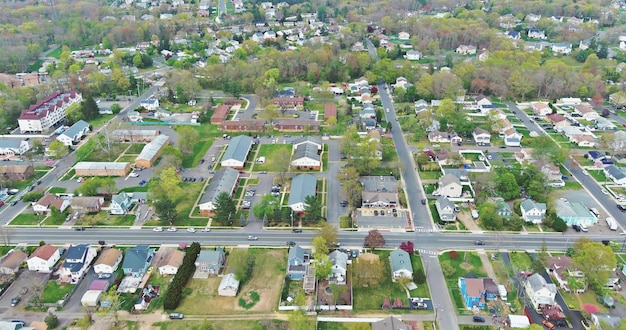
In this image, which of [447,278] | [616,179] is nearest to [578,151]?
[616,179]

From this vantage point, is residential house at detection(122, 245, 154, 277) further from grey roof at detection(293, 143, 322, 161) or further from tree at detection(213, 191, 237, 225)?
grey roof at detection(293, 143, 322, 161)

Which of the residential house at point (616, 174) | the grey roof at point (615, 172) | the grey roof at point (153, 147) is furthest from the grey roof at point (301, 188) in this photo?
the grey roof at point (615, 172)

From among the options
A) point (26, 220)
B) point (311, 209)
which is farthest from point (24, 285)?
point (311, 209)

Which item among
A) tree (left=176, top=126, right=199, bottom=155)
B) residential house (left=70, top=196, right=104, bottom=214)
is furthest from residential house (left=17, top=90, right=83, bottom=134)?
residential house (left=70, top=196, right=104, bottom=214)

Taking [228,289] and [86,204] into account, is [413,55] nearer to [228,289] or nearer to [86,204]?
[86,204]

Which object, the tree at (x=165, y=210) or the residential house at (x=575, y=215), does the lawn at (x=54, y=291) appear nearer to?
the tree at (x=165, y=210)

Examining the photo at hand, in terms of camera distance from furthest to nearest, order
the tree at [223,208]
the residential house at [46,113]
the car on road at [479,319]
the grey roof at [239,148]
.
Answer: the residential house at [46,113] → the grey roof at [239,148] → the tree at [223,208] → the car on road at [479,319]
